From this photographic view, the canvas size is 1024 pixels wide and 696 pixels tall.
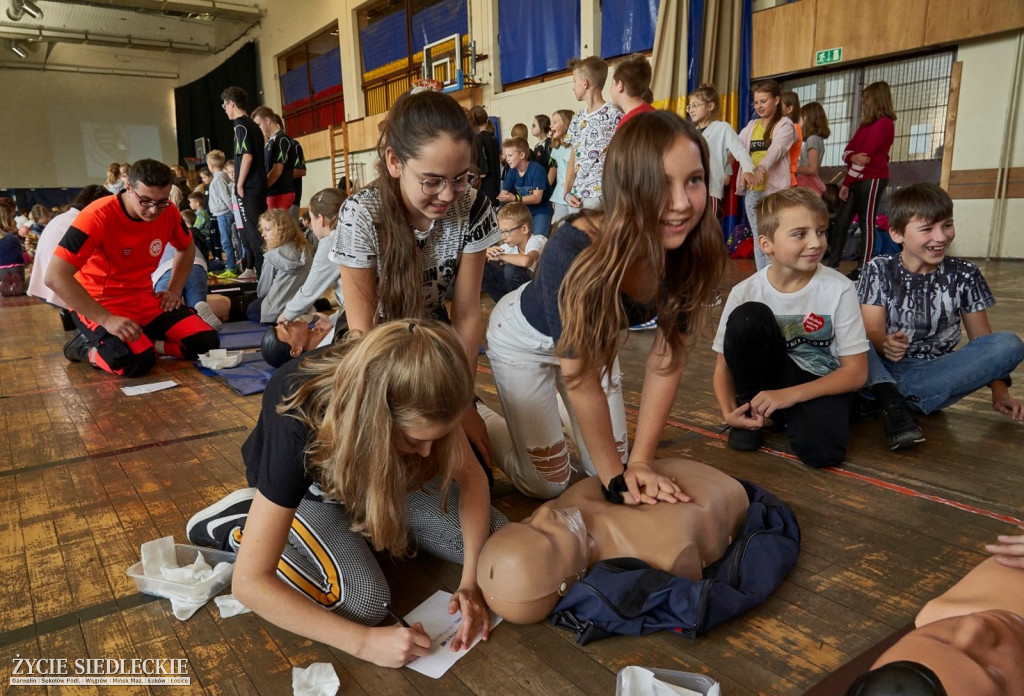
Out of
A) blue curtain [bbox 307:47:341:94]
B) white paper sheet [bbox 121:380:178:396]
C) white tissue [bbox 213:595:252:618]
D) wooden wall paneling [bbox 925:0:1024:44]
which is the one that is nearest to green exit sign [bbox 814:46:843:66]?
wooden wall paneling [bbox 925:0:1024:44]

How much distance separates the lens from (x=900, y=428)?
2023 millimetres

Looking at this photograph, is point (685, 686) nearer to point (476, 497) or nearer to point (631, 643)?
point (631, 643)

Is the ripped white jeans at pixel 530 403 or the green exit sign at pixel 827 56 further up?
the green exit sign at pixel 827 56

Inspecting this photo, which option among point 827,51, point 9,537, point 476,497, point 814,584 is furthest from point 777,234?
point 827,51

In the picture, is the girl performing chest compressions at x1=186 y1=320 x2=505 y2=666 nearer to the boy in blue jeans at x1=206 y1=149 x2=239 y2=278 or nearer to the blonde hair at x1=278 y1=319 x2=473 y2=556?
the blonde hair at x1=278 y1=319 x2=473 y2=556

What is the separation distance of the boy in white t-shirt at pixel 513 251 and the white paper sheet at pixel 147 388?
6.21ft

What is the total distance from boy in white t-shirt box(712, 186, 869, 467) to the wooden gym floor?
11cm

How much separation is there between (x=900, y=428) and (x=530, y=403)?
115 centimetres

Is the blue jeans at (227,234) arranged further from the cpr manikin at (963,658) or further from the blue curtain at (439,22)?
the cpr manikin at (963,658)

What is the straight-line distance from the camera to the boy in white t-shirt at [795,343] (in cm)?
195

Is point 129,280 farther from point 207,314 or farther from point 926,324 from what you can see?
point 926,324

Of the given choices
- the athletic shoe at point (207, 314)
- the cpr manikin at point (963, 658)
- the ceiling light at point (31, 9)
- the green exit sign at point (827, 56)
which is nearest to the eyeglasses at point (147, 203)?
the athletic shoe at point (207, 314)

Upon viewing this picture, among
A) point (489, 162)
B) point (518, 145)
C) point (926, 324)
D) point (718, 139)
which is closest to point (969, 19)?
point (718, 139)

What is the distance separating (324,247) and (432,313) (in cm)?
173
